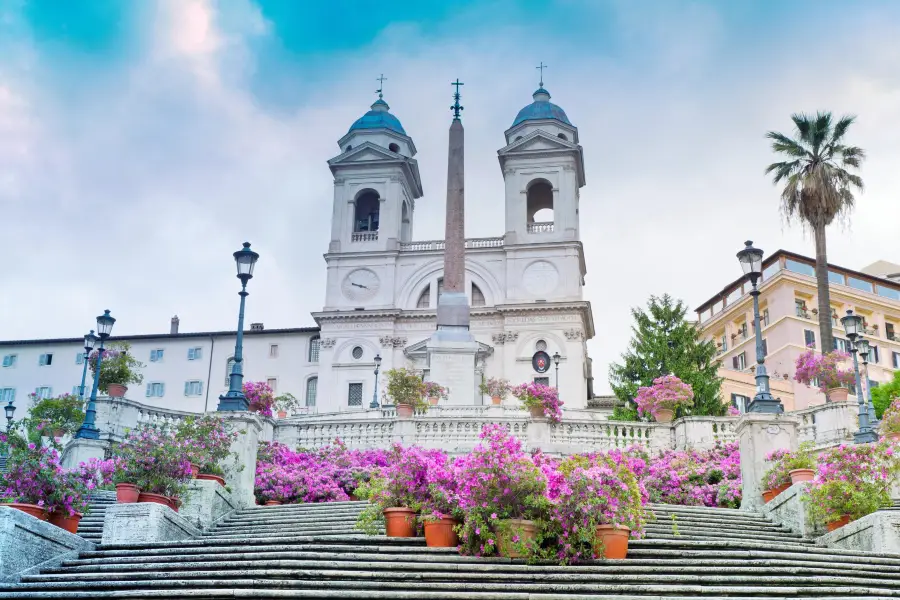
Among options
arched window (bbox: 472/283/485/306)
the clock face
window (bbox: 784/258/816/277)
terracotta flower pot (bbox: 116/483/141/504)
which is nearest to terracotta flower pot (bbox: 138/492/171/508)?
terracotta flower pot (bbox: 116/483/141/504)

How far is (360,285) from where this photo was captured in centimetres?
6644

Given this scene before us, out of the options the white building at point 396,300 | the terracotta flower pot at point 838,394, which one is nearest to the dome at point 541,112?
the white building at point 396,300

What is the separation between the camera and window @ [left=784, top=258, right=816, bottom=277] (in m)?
73.8

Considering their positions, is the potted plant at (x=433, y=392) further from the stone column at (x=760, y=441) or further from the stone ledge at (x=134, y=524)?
the stone ledge at (x=134, y=524)

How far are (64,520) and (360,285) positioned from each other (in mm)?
51675

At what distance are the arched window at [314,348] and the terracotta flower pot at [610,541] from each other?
2156 inches

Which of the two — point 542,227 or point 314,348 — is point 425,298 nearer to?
point 314,348

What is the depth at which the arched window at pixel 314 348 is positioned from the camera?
6744cm

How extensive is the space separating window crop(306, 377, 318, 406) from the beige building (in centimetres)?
2510

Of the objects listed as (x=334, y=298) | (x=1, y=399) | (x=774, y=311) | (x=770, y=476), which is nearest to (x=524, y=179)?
(x=334, y=298)

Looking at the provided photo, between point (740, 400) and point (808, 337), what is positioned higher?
point (808, 337)

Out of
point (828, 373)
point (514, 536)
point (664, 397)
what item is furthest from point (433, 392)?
point (514, 536)

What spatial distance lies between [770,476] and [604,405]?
4531 centimetres

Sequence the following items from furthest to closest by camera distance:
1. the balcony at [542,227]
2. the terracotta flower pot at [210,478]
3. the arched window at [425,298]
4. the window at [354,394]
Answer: the balcony at [542,227]
the arched window at [425,298]
the window at [354,394]
the terracotta flower pot at [210,478]
